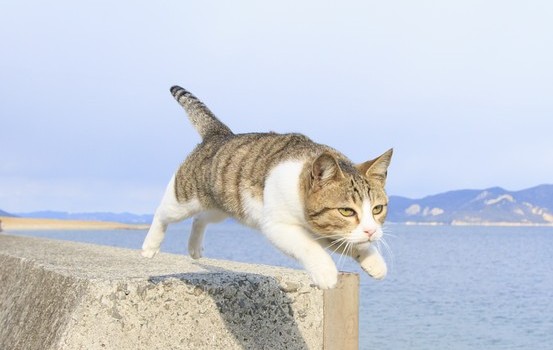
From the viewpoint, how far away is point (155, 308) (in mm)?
4965

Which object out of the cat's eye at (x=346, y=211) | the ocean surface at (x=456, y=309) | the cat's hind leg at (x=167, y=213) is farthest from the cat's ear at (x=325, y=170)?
the ocean surface at (x=456, y=309)

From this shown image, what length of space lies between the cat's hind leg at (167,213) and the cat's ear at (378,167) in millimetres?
1344

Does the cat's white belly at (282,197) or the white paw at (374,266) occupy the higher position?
the cat's white belly at (282,197)

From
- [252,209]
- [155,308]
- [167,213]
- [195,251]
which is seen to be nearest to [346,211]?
[252,209]

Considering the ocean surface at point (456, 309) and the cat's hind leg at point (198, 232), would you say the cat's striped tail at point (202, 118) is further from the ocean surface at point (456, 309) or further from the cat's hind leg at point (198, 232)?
the ocean surface at point (456, 309)

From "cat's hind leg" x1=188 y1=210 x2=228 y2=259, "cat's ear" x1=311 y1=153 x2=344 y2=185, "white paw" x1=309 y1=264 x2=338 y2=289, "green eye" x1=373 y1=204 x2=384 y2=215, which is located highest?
"cat's ear" x1=311 y1=153 x2=344 y2=185

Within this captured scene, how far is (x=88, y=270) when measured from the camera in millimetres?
5594

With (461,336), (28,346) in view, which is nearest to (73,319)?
(28,346)

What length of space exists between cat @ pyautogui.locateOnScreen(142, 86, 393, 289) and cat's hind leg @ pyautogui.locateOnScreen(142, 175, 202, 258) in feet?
0.04

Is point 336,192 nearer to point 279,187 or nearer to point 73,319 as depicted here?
point 279,187

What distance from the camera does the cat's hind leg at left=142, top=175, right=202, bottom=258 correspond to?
15.4 feet

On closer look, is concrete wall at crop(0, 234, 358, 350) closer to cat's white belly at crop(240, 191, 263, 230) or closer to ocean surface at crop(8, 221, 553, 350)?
cat's white belly at crop(240, 191, 263, 230)

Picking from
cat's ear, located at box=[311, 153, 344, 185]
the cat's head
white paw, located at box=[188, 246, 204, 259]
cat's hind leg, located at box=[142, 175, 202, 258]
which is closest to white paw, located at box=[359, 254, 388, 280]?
Answer: the cat's head

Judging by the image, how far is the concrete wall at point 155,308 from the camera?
480cm
